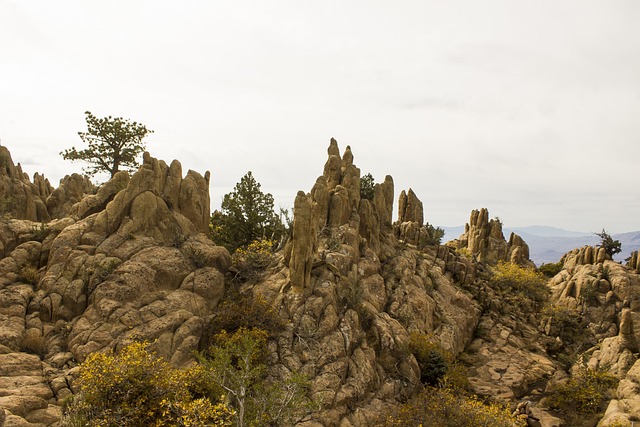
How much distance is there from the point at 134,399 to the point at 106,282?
12.4m

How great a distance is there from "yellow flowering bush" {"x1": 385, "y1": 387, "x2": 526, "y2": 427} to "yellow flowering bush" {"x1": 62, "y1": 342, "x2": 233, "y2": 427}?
13.9 meters

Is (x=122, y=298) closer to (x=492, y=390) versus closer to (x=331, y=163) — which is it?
(x=331, y=163)

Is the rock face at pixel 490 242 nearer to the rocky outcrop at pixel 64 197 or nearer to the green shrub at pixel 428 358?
the green shrub at pixel 428 358

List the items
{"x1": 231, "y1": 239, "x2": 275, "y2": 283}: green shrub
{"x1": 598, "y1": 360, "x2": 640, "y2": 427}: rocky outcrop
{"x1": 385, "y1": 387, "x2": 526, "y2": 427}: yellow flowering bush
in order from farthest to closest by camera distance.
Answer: {"x1": 231, "y1": 239, "x2": 275, "y2": 283}: green shrub, {"x1": 598, "y1": 360, "x2": 640, "y2": 427}: rocky outcrop, {"x1": 385, "y1": 387, "x2": 526, "y2": 427}: yellow flowering bush

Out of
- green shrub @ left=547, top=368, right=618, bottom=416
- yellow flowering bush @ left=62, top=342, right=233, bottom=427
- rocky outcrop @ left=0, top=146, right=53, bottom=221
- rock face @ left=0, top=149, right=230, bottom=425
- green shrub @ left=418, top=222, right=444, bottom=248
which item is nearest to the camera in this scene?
yellow flowering bush @ left=62, top=342, right=233, bottom=427

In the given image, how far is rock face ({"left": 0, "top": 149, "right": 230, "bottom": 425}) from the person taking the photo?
27953 mm

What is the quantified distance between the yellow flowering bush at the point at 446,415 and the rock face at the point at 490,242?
52028mm

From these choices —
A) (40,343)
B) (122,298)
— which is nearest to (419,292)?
(122,298)

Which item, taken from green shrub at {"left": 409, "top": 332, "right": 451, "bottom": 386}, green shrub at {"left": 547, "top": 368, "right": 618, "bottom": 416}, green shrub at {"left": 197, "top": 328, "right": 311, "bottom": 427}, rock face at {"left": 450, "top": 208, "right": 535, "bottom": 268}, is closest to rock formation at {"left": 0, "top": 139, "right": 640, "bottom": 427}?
green shrub at {"left": 409, "top": 332, "right": 451, "bottom": 386}

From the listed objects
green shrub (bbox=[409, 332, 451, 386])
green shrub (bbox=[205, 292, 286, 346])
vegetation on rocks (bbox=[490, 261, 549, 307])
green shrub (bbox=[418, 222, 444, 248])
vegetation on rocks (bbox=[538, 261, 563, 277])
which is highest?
green shrub (bbox=[418, 222, 444, 248])

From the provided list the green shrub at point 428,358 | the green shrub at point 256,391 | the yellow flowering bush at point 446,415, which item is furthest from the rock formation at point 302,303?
the green shrub at point 256,391

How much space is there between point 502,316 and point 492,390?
16.0 m

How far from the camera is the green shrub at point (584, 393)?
119 ft

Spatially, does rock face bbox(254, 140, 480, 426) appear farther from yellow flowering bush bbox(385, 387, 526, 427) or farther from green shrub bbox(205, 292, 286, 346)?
yellow flowering bush bbox(385, 387, 526, 427)
